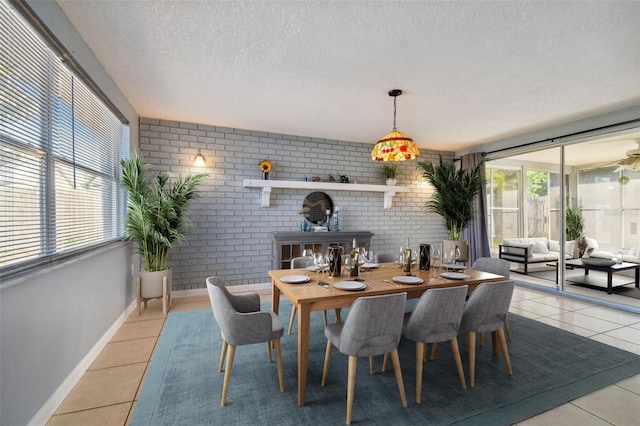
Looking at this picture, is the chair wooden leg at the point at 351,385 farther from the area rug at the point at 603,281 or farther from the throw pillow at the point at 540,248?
the throw pillow at the point at 540,248

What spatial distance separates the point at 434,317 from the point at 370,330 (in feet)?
1.71

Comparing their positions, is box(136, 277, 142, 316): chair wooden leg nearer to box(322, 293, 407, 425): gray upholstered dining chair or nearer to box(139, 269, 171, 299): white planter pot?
box(139, 269, 171, 299): white planter pot

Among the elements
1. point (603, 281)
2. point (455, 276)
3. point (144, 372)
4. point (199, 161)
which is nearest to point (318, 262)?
point (455, 276)

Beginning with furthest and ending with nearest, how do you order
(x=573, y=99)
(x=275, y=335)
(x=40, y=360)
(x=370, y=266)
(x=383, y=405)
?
1. (x=573, y=99)
2. (x=370, y=266)
3. (x=275, y=335)
4. (x=383, y=405)
5. (x=40, y=360)

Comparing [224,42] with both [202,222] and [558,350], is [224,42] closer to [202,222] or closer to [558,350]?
[202,222]

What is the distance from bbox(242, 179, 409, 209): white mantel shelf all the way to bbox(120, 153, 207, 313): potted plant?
3.56 feet

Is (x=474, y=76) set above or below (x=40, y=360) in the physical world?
above

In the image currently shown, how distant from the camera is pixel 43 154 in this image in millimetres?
1915

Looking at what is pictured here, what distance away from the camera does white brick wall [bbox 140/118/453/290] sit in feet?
14.8

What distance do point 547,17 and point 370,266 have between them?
7.65 ft

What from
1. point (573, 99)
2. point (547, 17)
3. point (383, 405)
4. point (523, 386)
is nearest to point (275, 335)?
point (383, 405)

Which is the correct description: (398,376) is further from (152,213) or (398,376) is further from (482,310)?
(152,213)

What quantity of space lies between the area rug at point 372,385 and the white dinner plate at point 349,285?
2.30ft

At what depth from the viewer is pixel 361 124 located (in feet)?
14.7
